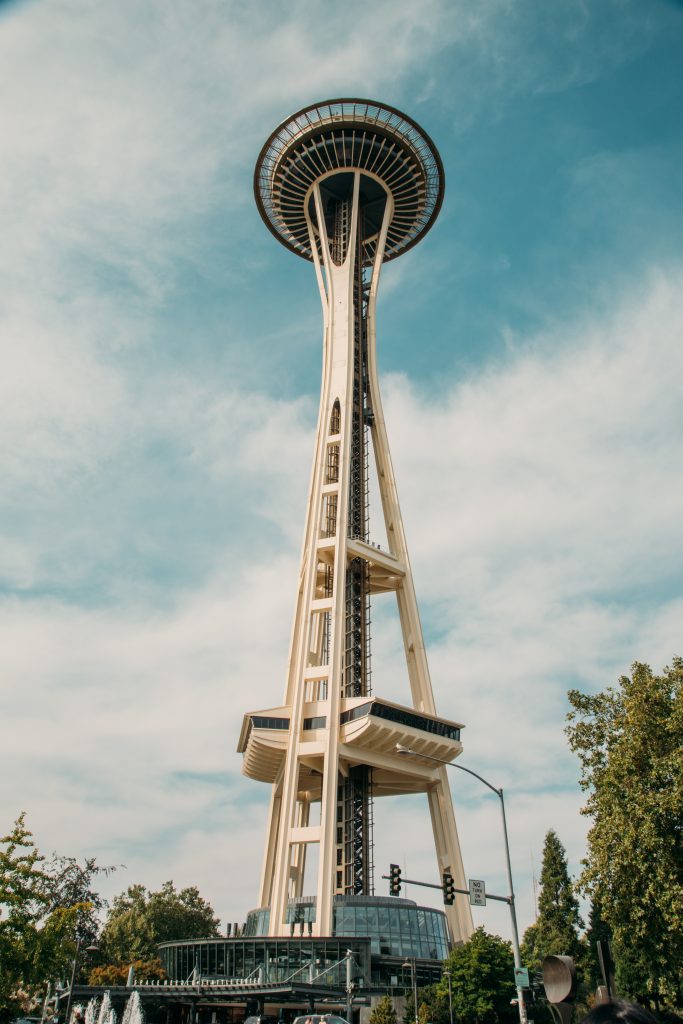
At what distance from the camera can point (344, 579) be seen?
2527 inches

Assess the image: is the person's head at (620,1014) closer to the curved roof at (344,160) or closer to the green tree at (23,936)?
the green tree at (23,936)

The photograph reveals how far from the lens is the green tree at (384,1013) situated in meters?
43.9

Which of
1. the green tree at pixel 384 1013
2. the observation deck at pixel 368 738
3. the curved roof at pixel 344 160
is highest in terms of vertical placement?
the curved roof at pixel 344 160

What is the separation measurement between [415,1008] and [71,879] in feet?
147

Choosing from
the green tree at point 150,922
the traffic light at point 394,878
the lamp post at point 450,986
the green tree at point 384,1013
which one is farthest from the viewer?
the green tree at point 150,922

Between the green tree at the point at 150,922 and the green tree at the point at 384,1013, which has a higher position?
the green tree at the point at 150,922

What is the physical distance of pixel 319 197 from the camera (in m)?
81.0

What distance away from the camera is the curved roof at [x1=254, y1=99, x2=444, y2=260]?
77500mm

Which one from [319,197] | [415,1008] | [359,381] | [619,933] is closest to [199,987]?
[415,1008]

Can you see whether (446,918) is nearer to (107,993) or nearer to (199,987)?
(199,987)

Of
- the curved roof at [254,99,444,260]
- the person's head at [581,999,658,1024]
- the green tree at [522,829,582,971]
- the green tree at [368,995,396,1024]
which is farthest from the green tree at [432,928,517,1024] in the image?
the curved roof at [254,99,444,260]

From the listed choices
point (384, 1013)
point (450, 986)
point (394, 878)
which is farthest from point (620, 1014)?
point (384, 1013)

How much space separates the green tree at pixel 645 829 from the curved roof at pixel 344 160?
59798 mm

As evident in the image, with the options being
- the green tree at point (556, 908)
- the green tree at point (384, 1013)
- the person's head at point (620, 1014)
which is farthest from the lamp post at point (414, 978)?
the person's head at point (620, 1014)
